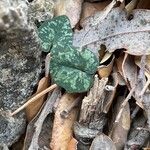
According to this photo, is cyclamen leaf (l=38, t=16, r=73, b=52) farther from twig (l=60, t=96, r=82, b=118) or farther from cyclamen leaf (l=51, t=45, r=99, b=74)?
twig (l=60, t=96, r=82, b=118)

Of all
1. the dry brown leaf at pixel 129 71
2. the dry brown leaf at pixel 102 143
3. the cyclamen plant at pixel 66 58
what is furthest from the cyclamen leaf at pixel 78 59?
the dry brown leaf at pixel 102 143

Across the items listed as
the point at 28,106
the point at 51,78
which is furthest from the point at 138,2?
the point at 28,106

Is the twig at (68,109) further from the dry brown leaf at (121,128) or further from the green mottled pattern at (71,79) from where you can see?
the dry brown leaf at (121,128)

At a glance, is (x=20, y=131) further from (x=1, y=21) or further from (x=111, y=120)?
(x=1, y=21)

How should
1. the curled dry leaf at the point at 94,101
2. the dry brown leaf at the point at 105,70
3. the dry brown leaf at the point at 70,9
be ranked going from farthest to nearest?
the dry brown leaf at the point at 70,9
the dry brown leaf at the point at 105,70
the curled dry leaf at the point at 94,101

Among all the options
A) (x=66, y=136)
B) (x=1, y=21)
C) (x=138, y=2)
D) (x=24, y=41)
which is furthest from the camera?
(x=138, y=2)

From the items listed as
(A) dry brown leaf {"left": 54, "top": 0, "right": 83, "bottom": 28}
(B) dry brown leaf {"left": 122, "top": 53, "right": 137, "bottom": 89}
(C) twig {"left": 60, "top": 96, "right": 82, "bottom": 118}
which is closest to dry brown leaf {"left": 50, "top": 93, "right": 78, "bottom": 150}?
(C) twig {"left": 60, "top": 96, "right": 82, "bottom": 118}
